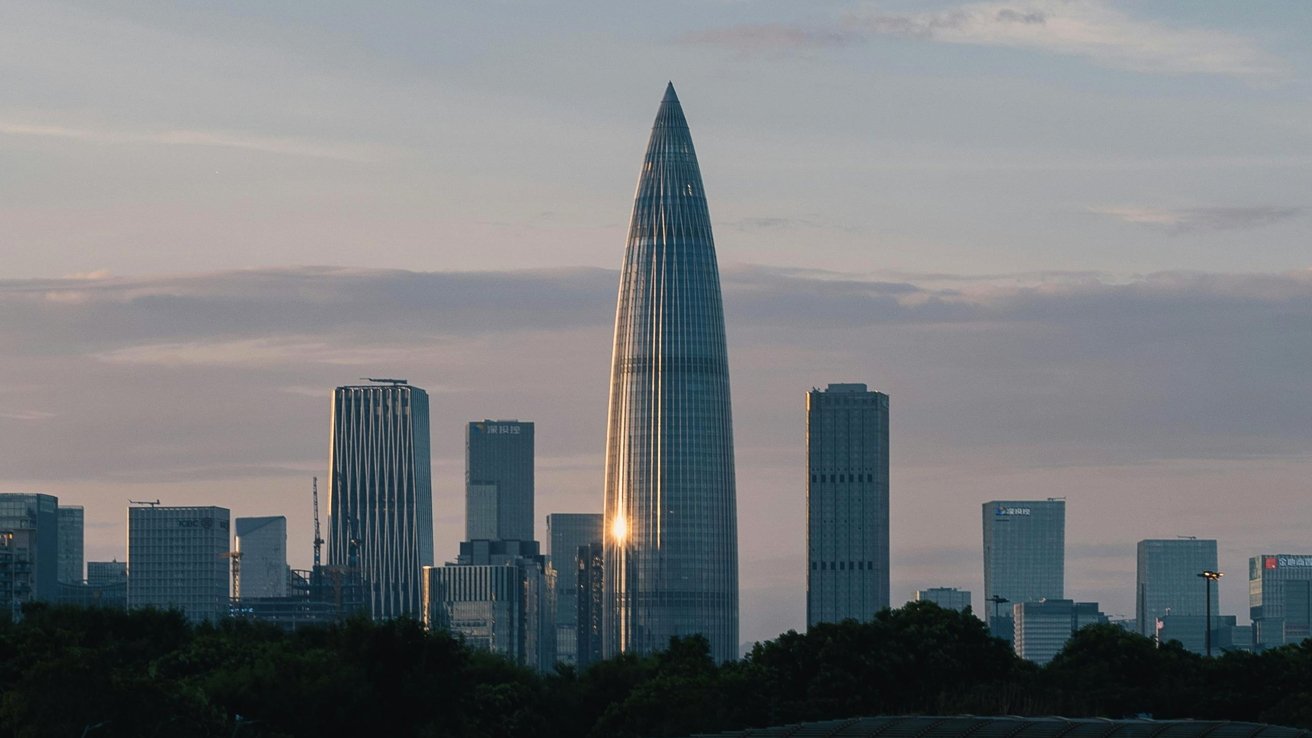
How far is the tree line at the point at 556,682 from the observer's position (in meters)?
126

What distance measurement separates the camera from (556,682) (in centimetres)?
19125

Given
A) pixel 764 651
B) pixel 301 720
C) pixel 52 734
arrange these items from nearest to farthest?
pixel 52 734 < pixel 301 720 < pixel 764 651

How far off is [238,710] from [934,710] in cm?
4493

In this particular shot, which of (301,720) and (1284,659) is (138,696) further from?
(1284,659)

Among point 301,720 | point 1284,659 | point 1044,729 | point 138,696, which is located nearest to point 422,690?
point 301,720

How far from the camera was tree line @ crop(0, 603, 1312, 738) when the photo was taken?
12562 centimetres

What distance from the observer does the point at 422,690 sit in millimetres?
143750

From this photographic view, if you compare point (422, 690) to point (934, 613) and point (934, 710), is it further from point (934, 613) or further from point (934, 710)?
point (934, 613)

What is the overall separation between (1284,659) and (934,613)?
25105mm

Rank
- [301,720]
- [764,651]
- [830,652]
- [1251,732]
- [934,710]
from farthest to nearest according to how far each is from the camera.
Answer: [764,651]
[830,652]
[934,710]
[301,720]
[1251,732]

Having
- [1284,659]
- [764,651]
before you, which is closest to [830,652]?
[764,651]

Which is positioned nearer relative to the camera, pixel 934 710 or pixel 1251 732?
pixel 1251 732

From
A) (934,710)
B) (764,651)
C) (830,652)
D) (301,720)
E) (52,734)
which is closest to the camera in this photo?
(52,734)

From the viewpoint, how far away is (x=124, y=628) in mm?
181500
